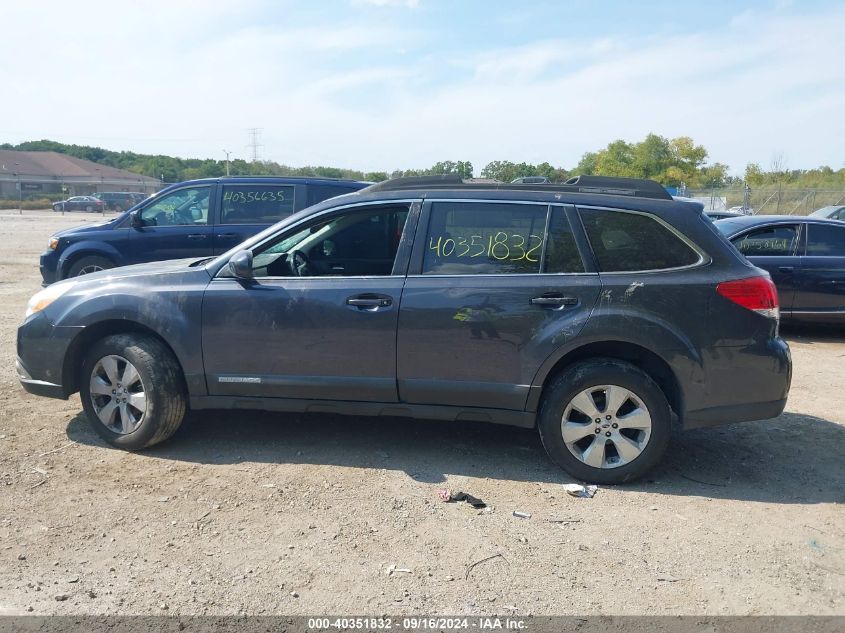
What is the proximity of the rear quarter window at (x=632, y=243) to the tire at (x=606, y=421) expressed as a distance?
633 mm

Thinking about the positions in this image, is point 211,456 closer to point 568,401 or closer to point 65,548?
point 65,548

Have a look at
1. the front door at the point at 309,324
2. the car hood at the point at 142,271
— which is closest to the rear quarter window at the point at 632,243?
the front door at the point at 309,324

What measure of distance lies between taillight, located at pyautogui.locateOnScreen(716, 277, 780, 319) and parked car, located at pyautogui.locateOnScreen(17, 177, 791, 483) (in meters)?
0.01

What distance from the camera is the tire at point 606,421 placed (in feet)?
13.9

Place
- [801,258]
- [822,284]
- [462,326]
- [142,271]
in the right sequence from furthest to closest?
[801,258], [822,284], [142,271], [462,326]

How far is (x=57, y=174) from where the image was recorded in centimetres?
7162

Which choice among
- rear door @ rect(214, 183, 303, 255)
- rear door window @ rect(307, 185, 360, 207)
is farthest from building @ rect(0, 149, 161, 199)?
rear door window @ rect(307, 185, 360, 207)

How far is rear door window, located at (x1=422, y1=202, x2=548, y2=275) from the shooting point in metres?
4.45

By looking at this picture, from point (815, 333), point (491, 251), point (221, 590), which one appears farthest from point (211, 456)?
point (815, 333)

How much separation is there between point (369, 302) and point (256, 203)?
5480mm

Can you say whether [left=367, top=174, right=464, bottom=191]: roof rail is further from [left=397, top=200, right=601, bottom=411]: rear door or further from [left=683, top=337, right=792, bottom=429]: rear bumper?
[left=683, top=337, right=792, bottom=429]: rear bumper

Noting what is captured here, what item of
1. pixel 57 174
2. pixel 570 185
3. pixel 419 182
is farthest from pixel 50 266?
pixel 57 174

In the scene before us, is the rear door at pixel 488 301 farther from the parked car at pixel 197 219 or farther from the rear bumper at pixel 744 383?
the parked car at pixel 197 219

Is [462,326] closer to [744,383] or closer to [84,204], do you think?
[744,383]
